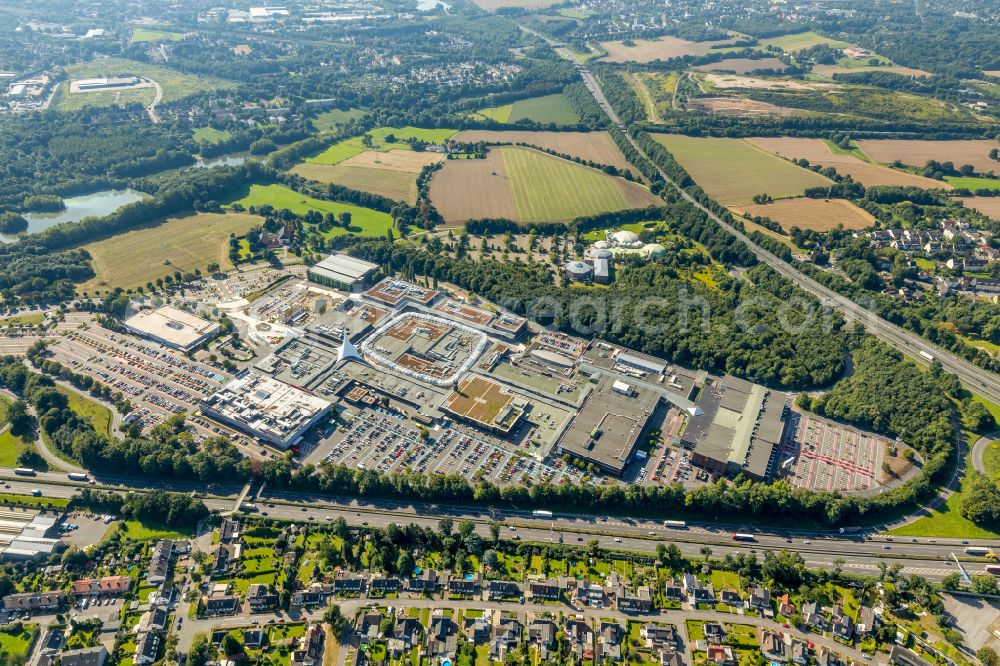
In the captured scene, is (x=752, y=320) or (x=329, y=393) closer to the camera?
(x=329, y=393)

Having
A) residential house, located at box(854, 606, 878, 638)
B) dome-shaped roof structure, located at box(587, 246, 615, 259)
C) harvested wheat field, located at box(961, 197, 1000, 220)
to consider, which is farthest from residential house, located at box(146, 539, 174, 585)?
harvested wheat field, located at box(961, 197, 1000, 220)

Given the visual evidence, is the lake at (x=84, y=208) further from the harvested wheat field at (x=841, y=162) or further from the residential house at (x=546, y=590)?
the harvested wheat field at (x=841, y=162)

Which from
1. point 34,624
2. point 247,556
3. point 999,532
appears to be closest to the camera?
point 34,624

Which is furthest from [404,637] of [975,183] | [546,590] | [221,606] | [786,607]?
[975,183]

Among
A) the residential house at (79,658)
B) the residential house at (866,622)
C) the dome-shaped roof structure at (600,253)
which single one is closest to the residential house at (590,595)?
Answer: the residential house at (866,622)

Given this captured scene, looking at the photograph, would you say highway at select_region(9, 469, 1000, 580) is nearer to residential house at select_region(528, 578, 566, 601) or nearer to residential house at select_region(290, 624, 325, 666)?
residential house at select_region(528, 578, 566, 601)

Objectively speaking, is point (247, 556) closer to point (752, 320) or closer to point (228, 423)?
point (228, 423)

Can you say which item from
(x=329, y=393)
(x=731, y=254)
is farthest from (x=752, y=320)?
(x=329, y=393)
